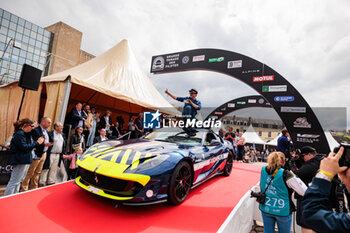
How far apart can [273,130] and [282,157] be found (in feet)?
184

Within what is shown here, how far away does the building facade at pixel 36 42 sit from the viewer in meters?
27.0

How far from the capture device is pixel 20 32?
28688 mm

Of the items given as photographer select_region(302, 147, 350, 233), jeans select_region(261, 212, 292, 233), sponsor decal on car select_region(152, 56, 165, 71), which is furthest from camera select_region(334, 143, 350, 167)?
sponsor decal on car select_region(152, 56, 165, 71)

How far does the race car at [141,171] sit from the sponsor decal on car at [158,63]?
7.64 meters

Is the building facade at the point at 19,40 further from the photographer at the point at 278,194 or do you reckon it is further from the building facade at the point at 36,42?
the photographer at the point at 278,194

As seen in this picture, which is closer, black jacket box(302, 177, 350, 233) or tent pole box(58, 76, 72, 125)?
black jacket box(302, 177, 350, 233)

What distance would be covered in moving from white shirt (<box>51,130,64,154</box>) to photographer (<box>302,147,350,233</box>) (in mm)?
4213

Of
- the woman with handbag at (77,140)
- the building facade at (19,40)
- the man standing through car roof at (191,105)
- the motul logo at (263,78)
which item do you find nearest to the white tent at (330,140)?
the motul logo at (263,78)

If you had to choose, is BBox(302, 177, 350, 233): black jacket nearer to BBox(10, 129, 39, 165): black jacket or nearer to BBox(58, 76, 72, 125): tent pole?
BBox(10, 129, 39, 165): black jacket

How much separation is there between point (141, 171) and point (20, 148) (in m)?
2.14

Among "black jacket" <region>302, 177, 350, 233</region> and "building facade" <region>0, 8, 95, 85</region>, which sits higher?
"building facade" <region>0, 8, 95, 85</region>

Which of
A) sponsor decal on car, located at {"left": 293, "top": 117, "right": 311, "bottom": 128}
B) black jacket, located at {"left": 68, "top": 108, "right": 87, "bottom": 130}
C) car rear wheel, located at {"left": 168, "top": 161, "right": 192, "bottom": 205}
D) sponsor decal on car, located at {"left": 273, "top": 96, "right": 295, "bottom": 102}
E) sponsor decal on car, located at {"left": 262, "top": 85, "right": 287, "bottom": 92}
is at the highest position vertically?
sponsor decal on car, located at {"left": 262, "top": 85, "right": 287, "bottom": 92}

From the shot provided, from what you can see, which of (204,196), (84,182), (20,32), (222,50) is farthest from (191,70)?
(20,32)

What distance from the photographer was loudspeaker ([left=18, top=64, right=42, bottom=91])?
4277mm
